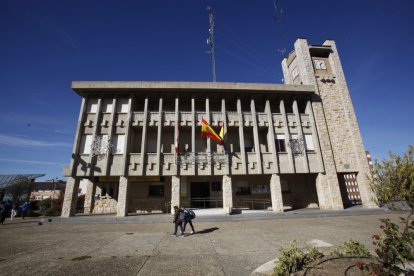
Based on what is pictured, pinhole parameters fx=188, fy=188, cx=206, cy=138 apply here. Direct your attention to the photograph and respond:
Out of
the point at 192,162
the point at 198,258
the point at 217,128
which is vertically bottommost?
the point at 198,258

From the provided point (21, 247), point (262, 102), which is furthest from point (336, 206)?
point (21, 247)

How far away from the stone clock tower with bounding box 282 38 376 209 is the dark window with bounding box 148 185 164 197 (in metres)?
16.7

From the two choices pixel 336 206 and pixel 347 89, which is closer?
pixel 336 206

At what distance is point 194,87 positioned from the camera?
20.1m

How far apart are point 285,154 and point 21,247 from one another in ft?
66.6

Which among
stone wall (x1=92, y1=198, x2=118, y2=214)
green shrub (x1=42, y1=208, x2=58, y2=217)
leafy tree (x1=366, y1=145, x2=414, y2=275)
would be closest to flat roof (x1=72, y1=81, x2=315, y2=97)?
stone wall (x1=92, y1=198, x2=118, y2=214)

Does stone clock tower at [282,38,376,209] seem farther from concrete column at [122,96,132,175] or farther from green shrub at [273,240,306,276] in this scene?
concrete column at [122,96,132,175]

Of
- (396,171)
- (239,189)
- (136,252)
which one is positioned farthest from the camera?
(239,189)

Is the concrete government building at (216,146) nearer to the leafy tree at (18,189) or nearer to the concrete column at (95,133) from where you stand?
the concrete column at (95,133)

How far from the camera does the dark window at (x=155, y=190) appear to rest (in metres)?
20.8

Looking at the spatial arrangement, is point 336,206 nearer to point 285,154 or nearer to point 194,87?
point 285,154

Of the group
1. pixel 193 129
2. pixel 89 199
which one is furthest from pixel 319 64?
pixel 89 199

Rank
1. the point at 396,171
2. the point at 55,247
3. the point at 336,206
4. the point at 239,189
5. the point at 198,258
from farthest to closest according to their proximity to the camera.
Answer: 1. the point at 239,189
2. the point at 336,206
3. the point at 55,247
4. the point at 198,258
5. the point at 396,171

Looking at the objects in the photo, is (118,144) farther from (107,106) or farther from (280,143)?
(280,143)
